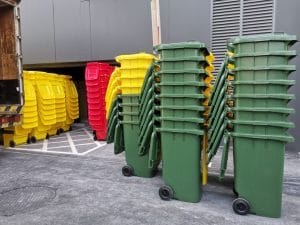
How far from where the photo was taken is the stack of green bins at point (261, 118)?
8.61ft

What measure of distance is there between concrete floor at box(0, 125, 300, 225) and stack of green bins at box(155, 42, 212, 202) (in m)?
0.21

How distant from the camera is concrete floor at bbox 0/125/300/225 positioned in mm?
2811

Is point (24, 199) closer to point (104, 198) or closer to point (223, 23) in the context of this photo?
point (104, 198)

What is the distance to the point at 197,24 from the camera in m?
5.67

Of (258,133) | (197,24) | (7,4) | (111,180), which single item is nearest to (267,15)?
(197,24)

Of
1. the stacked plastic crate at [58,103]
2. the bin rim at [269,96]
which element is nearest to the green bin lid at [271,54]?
the bin rim at [269,96]

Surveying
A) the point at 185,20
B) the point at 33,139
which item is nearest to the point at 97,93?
the point at 33,139

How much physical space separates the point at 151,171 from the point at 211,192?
923mm

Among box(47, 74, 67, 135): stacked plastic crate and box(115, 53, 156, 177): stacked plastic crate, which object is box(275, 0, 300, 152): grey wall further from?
box(47, 74, 67, 135): stacked plastic crate

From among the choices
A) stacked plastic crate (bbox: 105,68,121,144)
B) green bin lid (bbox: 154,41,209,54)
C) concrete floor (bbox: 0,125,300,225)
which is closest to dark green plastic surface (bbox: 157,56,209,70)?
green bin lid (bbox: 154,41,209,54)

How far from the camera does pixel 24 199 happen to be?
11.0 feet

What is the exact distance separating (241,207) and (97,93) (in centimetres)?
434

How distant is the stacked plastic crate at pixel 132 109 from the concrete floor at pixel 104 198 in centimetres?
20

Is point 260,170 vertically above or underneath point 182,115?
underneath
